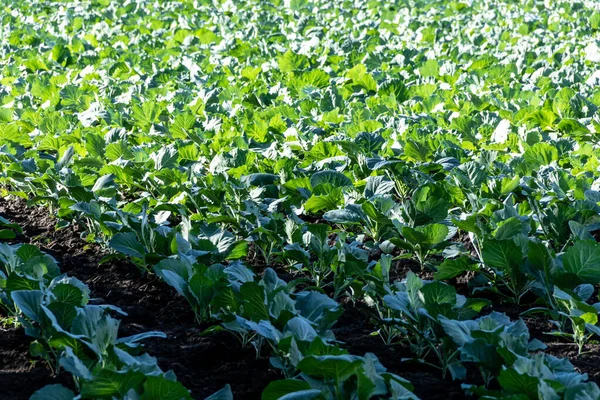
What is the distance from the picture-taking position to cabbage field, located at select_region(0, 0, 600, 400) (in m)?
2.39

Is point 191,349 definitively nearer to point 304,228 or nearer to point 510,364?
point 304,228

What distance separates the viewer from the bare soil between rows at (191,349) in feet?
8.16

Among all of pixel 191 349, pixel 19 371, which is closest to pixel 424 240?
pixel 191 349

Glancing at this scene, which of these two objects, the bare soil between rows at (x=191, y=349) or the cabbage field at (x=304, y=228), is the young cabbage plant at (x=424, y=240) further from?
the bare soil between rows at (x=191, y=349)

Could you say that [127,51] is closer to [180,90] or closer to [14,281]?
[180,90]

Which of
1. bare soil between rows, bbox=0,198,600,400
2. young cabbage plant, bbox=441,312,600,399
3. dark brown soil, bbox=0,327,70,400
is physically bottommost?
bare soil between rows, bbox=0,198,600,400

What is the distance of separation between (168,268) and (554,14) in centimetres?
804

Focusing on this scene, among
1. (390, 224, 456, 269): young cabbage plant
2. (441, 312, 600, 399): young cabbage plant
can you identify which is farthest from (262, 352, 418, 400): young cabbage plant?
(390, 224, 456, 269): young cabbage plant

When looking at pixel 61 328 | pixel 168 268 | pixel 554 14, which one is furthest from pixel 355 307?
pixel 554 14

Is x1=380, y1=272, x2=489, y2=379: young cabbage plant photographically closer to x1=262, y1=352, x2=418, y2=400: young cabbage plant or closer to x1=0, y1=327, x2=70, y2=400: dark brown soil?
x1=262, y1=352, x2=418, y2=400: young cabbage plant

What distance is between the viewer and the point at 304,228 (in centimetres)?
344

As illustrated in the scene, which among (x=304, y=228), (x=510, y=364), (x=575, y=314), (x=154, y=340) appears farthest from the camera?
(x=304, y=228)

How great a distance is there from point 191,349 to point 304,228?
34.5 inches

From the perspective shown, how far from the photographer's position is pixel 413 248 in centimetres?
332
